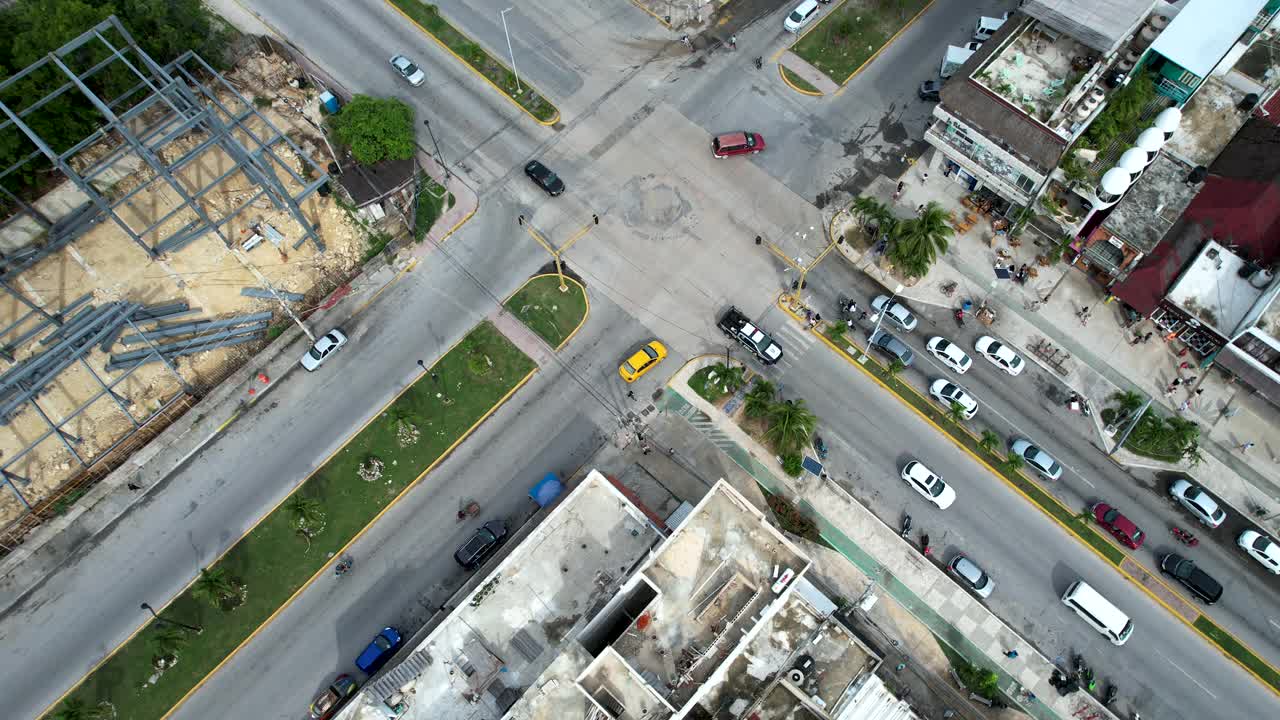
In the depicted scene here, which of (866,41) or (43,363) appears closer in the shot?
(43,363)

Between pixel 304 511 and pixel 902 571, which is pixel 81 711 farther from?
pixel 902 571

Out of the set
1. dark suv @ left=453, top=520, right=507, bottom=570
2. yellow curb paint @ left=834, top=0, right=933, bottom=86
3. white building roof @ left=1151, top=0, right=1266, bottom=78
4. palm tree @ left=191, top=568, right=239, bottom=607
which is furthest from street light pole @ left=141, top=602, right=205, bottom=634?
white building roof @ left=1151, top=0, right=1266, bottom=78

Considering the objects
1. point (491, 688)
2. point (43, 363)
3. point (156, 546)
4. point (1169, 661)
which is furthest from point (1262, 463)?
point (43, 363)

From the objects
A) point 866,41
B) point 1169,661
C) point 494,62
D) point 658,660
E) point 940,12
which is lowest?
point 658,660

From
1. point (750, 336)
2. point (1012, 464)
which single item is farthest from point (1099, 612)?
A: point (750, 336)

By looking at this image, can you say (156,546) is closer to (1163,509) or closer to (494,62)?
(494,62)

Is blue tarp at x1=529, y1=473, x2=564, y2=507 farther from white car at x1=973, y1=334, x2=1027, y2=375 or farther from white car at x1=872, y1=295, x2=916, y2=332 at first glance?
white car at x1=973, y1=334, x2=1027, y2=375
